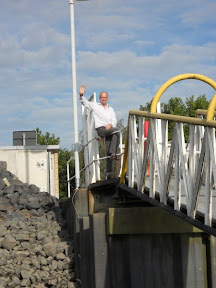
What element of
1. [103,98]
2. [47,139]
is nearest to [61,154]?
[47,139]

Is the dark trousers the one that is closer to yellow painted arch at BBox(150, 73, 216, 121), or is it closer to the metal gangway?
the metal gangway

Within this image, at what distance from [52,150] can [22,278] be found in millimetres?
12287

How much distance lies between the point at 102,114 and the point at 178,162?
13.6ft

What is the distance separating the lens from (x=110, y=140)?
13.2 meters

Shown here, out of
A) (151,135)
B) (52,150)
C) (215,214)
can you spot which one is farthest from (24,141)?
(215,214)

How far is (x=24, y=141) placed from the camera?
27.6 metres

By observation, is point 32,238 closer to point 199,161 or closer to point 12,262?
point 12,262

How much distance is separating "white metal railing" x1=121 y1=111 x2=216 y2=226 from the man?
1354 mm

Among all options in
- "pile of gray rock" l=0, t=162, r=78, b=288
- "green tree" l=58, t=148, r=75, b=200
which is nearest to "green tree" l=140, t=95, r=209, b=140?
"green tree" l=58, t=148, r=75, b=200

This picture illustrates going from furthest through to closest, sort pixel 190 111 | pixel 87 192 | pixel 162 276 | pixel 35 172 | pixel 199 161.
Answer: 1. pixel 190 111
2. pixel 35 172
3. pixel 87 192
4. pixel 162 276
5. pixel 199 161

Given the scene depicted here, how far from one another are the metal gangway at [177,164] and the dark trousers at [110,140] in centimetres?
101

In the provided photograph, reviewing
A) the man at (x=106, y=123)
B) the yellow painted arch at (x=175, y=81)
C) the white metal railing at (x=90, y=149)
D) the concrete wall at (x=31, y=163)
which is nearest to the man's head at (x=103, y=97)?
the man at (x=106, y=123)

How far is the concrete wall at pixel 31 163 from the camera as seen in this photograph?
23.4 meters

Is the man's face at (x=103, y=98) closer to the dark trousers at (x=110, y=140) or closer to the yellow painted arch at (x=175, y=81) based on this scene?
the dark trousers at (x=110, y=140)
